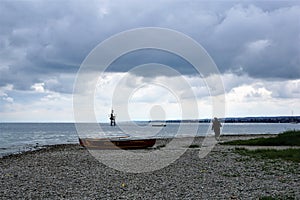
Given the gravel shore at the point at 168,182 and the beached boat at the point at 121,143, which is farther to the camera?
the beached boat at the point at 121,143

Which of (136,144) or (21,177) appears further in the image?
(136,144)

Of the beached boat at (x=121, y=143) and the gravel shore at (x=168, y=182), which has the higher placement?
the beached boat at (x=121, y=143)

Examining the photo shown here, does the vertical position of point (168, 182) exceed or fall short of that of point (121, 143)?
it falls short

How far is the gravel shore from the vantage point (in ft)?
39.0

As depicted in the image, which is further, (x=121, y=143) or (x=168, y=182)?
(x=121, y=143)

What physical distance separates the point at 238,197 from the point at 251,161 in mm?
9380

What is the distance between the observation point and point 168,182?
14.1 m

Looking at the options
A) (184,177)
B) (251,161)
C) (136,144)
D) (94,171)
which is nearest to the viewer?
(184,177)

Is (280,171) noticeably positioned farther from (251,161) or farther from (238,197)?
(238,197)

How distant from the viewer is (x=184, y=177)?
15305 mm

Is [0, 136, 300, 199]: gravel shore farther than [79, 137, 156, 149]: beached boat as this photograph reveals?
No

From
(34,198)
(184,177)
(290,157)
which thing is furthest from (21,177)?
(290,157)

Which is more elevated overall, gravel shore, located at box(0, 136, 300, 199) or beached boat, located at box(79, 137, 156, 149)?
beached boat, located at box(79, 137, 156, 149)

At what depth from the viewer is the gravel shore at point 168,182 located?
1188 centimetres
